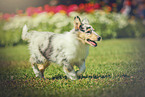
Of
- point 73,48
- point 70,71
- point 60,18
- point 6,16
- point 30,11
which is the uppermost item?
point 30,11

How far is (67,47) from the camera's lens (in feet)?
7.92

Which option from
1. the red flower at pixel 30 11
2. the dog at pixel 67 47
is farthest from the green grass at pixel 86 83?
the red flower at pixel 30 11

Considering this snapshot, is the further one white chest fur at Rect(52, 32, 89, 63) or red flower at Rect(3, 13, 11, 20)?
red flower at Rect(3, 13, 11, 20)

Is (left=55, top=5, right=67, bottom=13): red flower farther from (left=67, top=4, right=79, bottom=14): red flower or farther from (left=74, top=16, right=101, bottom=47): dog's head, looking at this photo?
(left=74, top=16, right=101, bottom=47): dog's head

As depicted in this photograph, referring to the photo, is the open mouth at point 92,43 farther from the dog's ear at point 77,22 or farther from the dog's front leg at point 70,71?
the dog's front leg at point 70,71

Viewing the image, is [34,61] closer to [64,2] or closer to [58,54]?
[58,54]

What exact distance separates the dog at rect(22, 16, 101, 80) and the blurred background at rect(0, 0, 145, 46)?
3.11m

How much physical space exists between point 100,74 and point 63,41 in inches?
27.3

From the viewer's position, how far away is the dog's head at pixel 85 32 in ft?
7.54

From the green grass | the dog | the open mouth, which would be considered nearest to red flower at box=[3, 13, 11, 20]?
the green grass

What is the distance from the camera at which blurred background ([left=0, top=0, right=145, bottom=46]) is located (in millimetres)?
5922

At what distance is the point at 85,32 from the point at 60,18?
366cm

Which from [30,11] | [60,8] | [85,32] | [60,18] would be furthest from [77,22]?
[30,11]

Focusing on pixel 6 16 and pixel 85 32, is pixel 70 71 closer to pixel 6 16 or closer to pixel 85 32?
pixel 85 32
